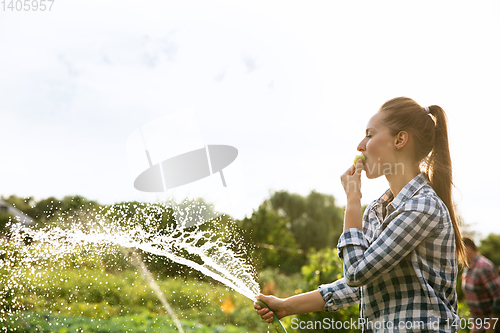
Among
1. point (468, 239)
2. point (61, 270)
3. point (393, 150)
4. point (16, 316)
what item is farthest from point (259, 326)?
point (393, 150)

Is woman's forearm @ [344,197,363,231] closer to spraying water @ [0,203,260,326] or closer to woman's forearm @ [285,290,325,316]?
woman's forearm @ [285,290,325,316]

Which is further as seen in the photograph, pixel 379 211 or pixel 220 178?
pixel 220 178

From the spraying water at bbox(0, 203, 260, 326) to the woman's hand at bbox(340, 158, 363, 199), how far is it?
167 centimetres

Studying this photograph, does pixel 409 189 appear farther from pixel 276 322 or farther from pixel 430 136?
pixel 276 322

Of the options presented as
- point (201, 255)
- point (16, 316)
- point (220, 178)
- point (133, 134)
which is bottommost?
point (16, 316)

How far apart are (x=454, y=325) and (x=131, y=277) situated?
10.1 feet

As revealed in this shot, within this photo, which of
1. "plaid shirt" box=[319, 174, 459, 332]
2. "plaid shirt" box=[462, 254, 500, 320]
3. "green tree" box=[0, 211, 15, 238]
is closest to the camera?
"plaid shirt" box=[319, 174, 459, 332]

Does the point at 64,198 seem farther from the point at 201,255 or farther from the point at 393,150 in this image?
the point at 393,150

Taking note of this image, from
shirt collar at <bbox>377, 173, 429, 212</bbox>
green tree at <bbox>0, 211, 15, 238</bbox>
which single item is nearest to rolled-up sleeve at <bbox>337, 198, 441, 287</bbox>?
shirt collar at <bbox>377, 173, 429, 212</bbox>

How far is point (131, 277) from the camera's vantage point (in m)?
3.47

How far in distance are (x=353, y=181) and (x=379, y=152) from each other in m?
0.18

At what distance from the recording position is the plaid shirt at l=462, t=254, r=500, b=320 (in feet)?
14.4

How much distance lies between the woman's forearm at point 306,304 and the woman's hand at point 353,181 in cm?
54

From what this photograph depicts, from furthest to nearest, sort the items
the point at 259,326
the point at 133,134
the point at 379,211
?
the point at 259,326 → the point at 133,134 → the point at 379,211
